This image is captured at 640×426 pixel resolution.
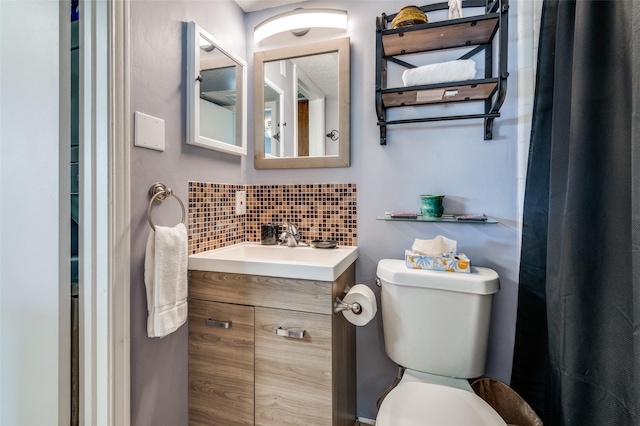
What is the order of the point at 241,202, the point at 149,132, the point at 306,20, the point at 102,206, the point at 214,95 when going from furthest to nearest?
1. the point at 241,202
2. the point at 306,20
3. the point at 214,95
4. the point at 149,132
5. the point at 102,206

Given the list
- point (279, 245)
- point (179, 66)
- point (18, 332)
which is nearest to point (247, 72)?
point (179, 66)

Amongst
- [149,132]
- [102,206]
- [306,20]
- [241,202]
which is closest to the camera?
[102,206]

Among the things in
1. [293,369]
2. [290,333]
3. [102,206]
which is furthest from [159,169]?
[293,369]

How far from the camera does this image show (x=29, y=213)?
93 centimetres

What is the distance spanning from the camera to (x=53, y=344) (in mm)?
880

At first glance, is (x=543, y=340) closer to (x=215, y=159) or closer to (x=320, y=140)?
(x=320, y=140)

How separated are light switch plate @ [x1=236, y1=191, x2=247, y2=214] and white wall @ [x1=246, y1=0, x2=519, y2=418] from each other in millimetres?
275

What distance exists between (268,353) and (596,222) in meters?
1.03

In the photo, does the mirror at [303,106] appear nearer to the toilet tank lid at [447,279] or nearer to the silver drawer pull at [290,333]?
the toilet tank lid at [447,279]

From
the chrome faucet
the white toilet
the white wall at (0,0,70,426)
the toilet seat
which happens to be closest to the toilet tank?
the white toilet

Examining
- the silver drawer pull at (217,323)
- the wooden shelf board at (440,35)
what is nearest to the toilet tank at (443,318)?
the silver drawer pull at (217,323)

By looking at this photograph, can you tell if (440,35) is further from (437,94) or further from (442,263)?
(442,263)

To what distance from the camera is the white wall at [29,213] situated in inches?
35.2

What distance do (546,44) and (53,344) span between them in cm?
192
